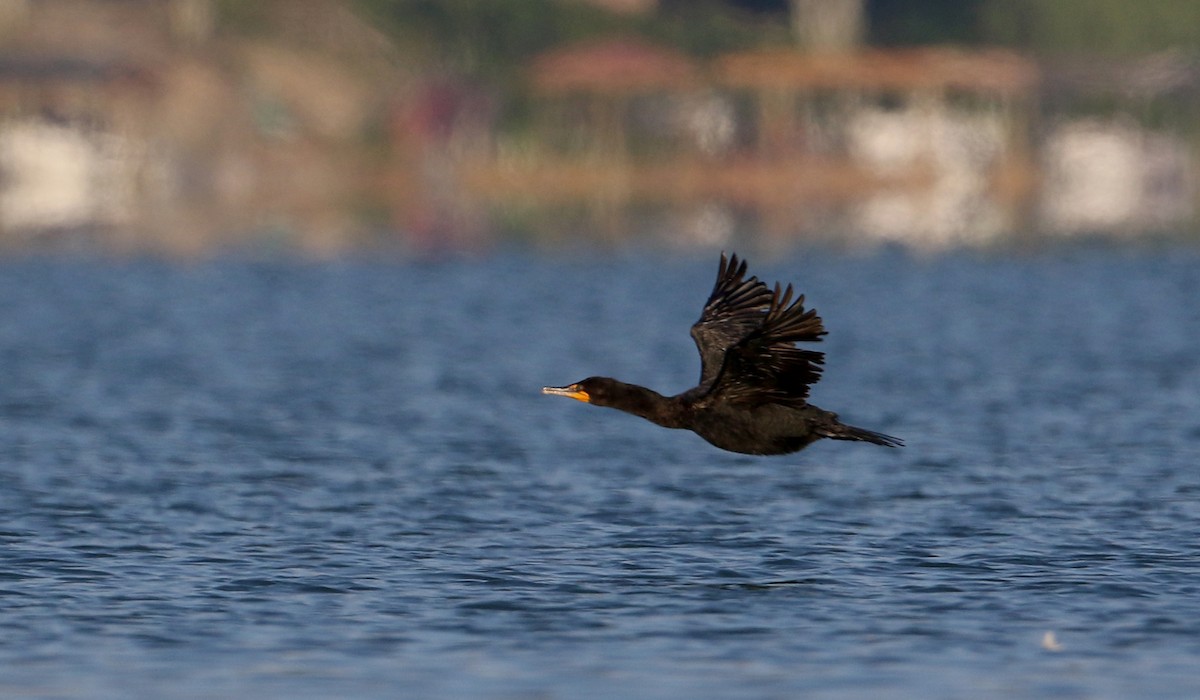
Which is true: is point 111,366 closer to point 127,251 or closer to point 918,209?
point 127,251

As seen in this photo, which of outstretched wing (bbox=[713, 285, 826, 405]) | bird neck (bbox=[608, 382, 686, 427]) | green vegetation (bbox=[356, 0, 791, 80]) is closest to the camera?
outstretched wing (bbox=[713, 285, 826, 405])

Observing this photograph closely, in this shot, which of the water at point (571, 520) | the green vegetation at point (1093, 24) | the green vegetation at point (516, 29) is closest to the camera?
the water at point (571, 520)

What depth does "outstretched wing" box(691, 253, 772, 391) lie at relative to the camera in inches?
551

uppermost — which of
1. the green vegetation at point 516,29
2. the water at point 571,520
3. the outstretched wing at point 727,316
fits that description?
the green vegetation at point 516,29

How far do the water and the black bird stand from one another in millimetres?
928

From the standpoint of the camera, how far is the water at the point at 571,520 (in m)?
11.5

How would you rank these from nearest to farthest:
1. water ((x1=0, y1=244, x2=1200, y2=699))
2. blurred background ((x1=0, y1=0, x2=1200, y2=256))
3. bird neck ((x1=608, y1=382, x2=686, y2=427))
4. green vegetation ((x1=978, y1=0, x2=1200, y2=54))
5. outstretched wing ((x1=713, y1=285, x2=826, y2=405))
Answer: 1. water ((x1=0, y1=244, x2=1200, y2=699))
2. outstretched wing ((x1=713, y1=285, x2=826, y2=405))
3. bird neck ((x1=608, y1=382, x2=686, y2=427))
4. blurred background ((x1=0, y1=0, x2=1200, y2=256))
5. green vegetation ((x1=978, y1=0, x2=1200, y2=54))

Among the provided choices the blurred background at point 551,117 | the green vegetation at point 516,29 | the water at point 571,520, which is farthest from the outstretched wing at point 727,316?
the green vegetation at point 516,29

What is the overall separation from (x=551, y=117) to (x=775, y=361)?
74095 mm

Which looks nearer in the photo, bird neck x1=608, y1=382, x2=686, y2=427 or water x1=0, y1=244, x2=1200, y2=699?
water x1=0, y1=244, x2=1200, y2=699

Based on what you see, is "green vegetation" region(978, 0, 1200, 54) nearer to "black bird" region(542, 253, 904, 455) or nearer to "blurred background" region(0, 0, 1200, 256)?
"blurred background" region(0, 0, 1200, 256)

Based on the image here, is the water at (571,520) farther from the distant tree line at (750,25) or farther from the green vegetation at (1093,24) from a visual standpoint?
the green vegetation at (1093,24)

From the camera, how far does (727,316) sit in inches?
555

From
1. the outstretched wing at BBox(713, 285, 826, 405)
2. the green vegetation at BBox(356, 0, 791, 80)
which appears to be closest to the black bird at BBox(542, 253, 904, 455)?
the outstretched wing at BBox(713, 285, 826, 405)
